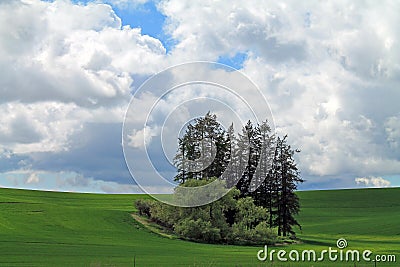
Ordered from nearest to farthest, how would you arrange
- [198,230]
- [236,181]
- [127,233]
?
[198,230], [127,233], [236,181]

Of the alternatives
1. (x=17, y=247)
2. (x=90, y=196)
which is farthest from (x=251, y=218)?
(x=90, y=196)

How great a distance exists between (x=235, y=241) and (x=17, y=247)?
2507cm

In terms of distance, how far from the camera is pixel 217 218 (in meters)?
61.1

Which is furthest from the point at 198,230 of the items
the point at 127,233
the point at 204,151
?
the point at 204,151

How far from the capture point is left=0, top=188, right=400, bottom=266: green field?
1436 inches

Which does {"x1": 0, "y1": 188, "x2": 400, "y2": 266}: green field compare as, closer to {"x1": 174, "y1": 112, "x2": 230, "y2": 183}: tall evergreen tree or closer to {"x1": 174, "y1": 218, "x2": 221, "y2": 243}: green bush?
{"x1": 174, "y1": 218, "x2": 221, "y2": 243}: green bush

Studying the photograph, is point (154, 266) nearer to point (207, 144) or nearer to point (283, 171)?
point (207, 144)

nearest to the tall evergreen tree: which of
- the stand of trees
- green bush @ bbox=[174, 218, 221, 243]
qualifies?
the stand of trees

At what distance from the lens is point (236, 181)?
69.3m

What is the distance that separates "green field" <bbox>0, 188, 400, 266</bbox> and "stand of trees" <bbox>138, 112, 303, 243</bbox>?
3275 millimetres

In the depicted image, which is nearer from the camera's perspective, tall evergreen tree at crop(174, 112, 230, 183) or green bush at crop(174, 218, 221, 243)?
green bush at crop(174, 218, 221, 243)

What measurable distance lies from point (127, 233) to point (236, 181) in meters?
15.4

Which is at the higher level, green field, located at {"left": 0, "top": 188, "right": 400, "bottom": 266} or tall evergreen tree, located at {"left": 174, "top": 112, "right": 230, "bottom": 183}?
tall evergreen tree, located at {"left": 174, "top": 112, "right": 230, "bottom": 183}

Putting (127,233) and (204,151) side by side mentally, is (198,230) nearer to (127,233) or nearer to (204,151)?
(127,233)
